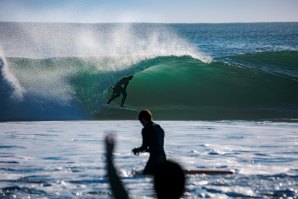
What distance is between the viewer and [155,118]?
18.2 meters

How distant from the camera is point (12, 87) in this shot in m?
20.1

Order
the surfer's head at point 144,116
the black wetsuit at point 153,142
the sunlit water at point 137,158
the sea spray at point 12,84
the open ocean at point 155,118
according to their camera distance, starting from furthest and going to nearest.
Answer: the sea spray at point 12,84
the open ocean at point 155,118
the black wetsuit at point 153,142
the sunlit water at point 137,158
the surfer's head at point 144,116

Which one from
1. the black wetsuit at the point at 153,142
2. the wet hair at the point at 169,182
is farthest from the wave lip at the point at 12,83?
the wet hair at the point at 169,182

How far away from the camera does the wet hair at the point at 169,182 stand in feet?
12.1

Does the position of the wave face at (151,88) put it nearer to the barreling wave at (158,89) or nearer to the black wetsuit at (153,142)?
the barreling wave at (158,89)

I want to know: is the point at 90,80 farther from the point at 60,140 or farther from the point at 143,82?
the point at 60,140

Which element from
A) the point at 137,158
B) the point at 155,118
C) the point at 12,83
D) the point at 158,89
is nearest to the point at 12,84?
the point at 12,83

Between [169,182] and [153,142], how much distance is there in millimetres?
4474

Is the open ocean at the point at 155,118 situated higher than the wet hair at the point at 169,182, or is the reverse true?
the wet hair at the point at 169,182

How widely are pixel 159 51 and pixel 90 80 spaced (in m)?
8.23

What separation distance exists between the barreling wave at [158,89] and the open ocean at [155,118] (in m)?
0.04

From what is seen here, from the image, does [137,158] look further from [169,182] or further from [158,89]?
[158,89]

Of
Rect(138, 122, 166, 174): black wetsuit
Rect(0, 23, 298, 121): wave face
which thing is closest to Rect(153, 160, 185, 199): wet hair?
Rect(138, 122, 166, 174): black wetsuit

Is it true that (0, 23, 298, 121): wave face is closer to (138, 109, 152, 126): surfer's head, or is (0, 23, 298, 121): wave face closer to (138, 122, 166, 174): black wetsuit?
(138, 122, 166, 174): black wetsuit
